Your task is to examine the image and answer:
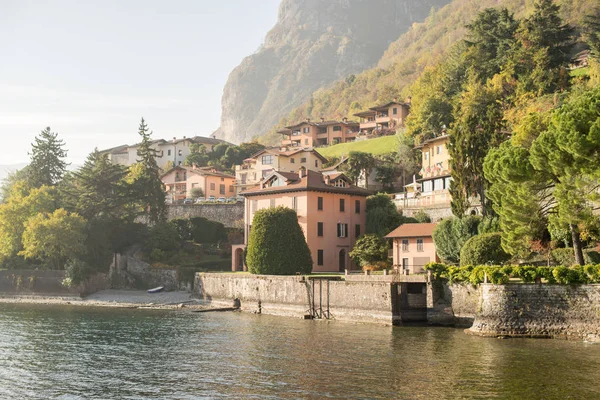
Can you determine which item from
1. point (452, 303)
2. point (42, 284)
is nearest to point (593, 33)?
point (452, 303)

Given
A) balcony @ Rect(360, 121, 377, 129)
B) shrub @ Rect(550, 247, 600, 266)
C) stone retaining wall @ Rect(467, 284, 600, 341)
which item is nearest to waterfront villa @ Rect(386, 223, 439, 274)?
shrub @ Rect(550, 247, 600, 266)

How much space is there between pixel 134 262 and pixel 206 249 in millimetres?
8783

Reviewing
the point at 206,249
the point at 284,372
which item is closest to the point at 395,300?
the point at 284,372

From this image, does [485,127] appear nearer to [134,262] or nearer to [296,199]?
[296,199]

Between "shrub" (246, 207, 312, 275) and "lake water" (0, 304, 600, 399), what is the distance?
10825 millimetres

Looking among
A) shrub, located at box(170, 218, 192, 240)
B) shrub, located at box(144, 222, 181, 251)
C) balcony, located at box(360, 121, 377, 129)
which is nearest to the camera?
shrub, located at box(144, 222, 181, 251)

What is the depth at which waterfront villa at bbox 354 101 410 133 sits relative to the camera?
4783 inches

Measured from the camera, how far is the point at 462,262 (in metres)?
48.4

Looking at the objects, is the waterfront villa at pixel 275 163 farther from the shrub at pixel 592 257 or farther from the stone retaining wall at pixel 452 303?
the shrub at pixel 592 257

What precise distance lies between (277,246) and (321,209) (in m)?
10.8

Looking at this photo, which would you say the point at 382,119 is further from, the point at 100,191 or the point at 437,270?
the point at 437,270

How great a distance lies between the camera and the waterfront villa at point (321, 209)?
218 ft

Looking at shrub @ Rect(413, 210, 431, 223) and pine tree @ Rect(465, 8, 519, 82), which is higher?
pine tree @ Rect(465, 8, 519, 82)

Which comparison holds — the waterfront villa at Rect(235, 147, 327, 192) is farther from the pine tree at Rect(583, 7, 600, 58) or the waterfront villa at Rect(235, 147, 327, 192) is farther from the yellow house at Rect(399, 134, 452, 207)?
the pine tree at Rect(583, 7, 600, 58)
